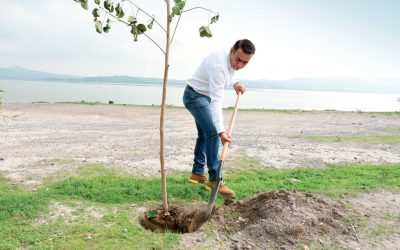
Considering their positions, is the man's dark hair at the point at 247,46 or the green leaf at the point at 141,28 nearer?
the green leaf at the point at 141,28

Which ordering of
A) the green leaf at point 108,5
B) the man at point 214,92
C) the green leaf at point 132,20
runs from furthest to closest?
the man at point 214,92 → the green leaf at point 132,20 → the green leaf at point 108,5

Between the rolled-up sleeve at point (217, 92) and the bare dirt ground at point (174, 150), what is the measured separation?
A: 1.29m

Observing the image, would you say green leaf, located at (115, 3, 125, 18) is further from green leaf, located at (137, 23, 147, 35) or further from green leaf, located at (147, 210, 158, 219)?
green leaf, located at (147, 210, 158, 219)

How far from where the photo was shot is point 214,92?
5.38m

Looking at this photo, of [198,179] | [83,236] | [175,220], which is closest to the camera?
[83,236]

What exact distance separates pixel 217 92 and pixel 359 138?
777 cm

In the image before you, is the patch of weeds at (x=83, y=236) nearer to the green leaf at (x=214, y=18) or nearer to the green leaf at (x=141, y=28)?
the green leaf at (x=141, y=28)

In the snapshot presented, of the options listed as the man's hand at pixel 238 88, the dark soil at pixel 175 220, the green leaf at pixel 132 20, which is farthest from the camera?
the man's hand at pixel 238 88

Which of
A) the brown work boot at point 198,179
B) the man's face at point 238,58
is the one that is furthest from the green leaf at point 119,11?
the brown work boot at point 198,179

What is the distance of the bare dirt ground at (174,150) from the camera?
→ 5.06 meters

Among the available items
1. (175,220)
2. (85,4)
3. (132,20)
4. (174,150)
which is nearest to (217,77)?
(132,20)

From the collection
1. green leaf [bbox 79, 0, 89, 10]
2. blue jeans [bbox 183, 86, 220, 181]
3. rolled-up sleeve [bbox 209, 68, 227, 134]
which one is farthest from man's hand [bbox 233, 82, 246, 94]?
green leaf [bbox 79, 0, 89, 10]

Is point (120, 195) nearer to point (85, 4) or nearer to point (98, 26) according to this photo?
point (98, 26)

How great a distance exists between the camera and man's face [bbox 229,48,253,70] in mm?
5255
